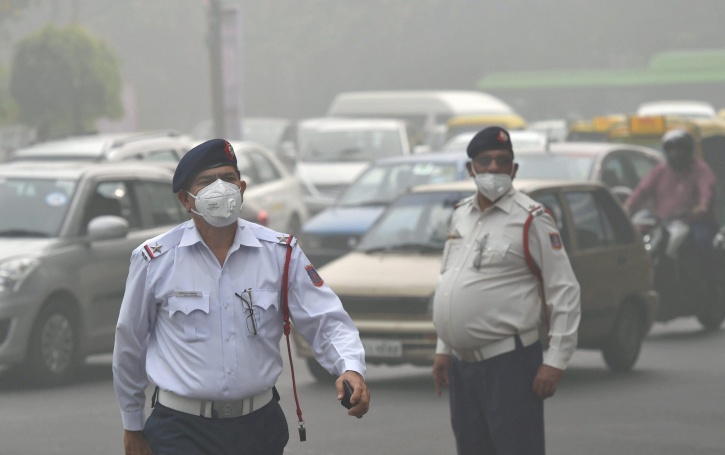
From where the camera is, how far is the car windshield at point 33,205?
448 inches

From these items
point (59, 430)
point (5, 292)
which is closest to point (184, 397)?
point (59, 430)

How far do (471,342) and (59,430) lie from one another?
380cm

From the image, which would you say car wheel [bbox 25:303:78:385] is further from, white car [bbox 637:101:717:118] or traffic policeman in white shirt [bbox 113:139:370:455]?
white car [bbox 637:101:717:118]

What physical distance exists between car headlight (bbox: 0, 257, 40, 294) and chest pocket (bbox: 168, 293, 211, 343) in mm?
6316

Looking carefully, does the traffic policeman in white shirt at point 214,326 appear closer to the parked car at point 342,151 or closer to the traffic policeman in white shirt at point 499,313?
the traffic policeman in white shirt at point 499,313

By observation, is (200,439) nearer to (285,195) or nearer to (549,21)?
(285,195)

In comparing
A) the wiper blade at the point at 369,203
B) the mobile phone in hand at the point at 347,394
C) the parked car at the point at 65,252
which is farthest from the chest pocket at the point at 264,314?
the wiper blade at the point at 369,203

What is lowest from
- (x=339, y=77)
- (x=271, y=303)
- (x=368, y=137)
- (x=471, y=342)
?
(x=339, y=77)

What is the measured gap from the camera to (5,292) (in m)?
10.6

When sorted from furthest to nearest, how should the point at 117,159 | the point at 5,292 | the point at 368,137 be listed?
the point at 368,137, the point at 117,159, the point at 5,292

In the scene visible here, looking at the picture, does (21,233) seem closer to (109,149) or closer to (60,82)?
(109,149)

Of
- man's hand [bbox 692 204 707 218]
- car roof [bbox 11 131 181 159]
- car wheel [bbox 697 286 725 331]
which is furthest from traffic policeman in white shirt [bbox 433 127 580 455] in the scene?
car roof [bbox 11 131 181 159]

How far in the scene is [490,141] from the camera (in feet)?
21.2

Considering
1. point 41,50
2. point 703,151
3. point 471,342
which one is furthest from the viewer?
point 41,50
